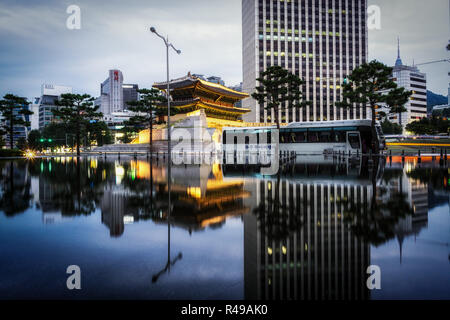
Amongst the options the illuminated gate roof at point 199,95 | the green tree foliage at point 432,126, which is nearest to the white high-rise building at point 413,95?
the green tree foliage at point 432,126

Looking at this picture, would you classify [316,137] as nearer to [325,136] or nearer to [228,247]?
[325,136]

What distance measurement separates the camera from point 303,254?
11.3 ft

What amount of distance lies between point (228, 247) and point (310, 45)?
100298mm

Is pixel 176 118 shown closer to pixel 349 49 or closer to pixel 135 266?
pixel 135 266

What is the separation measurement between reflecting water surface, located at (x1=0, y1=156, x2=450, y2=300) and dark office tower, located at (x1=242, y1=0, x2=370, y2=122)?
3330 inches

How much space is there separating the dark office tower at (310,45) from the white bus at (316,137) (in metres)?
52.5

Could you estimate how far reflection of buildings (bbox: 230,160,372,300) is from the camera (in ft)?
8.67

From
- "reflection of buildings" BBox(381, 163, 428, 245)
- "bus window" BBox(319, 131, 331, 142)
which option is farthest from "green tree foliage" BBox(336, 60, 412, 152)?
"reflection of buildings" BBox(381, 163, 428, 245)

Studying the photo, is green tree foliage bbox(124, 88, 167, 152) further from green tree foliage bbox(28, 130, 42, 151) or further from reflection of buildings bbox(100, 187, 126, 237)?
green tree foliage bbox(28, 130, 42, 151)

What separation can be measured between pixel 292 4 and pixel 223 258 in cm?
10310

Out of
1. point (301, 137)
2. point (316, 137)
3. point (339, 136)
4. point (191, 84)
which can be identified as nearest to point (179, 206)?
point (339, 136)

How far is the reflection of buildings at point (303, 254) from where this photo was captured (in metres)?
2.64

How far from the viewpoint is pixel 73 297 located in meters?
2.48
